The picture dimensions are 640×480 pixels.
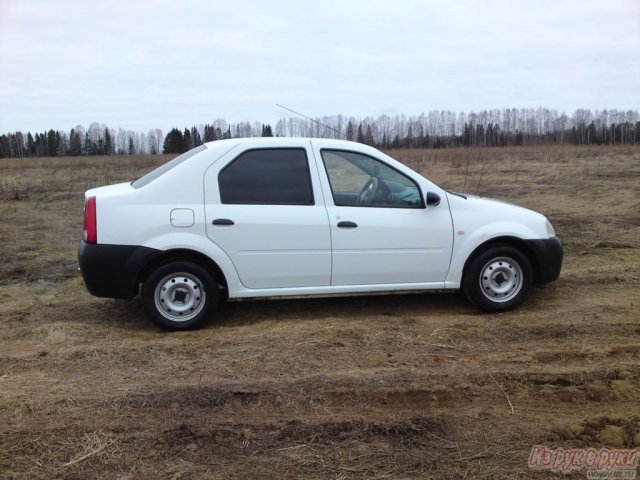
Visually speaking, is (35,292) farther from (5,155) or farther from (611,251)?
(5,155)

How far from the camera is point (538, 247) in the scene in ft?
18.5

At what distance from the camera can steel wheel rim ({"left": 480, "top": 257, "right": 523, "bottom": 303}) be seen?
18.4ft

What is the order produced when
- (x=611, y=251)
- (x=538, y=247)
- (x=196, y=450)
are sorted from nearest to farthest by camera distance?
(x=196, y=450) → (x=538, y=247) → (x=611, y=251)

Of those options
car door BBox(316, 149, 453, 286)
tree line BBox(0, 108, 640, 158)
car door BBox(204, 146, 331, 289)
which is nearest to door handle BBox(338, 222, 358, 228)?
car door BBox(316, 149, 453, 286)

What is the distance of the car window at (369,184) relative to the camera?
5488 mm

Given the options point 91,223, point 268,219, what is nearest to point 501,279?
point 268,219

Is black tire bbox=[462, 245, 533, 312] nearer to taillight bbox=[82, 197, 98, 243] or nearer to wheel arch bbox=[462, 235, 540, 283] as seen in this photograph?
wheel arch bbox=[462, 235, 540, 283]

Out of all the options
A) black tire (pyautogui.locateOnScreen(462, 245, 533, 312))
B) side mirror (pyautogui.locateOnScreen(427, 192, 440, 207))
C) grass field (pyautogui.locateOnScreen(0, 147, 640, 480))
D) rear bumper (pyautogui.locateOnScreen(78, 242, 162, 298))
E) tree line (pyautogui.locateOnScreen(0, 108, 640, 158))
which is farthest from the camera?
tree line (pyautogui.locateOnScreen(0, 108, 640, 158))

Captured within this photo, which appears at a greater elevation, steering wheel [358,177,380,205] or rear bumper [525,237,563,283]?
steering wheel [358,177,380,205]

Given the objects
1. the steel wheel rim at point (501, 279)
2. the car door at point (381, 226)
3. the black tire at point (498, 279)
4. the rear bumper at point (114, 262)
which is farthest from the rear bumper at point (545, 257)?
the rear bumper at point (114, 262)

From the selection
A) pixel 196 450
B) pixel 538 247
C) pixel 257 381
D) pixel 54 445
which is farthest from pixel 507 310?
pixel 54 445

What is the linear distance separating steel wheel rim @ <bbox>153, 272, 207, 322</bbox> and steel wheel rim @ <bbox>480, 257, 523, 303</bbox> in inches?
107

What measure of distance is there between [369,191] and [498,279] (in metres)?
1.56

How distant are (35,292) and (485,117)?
308ft
